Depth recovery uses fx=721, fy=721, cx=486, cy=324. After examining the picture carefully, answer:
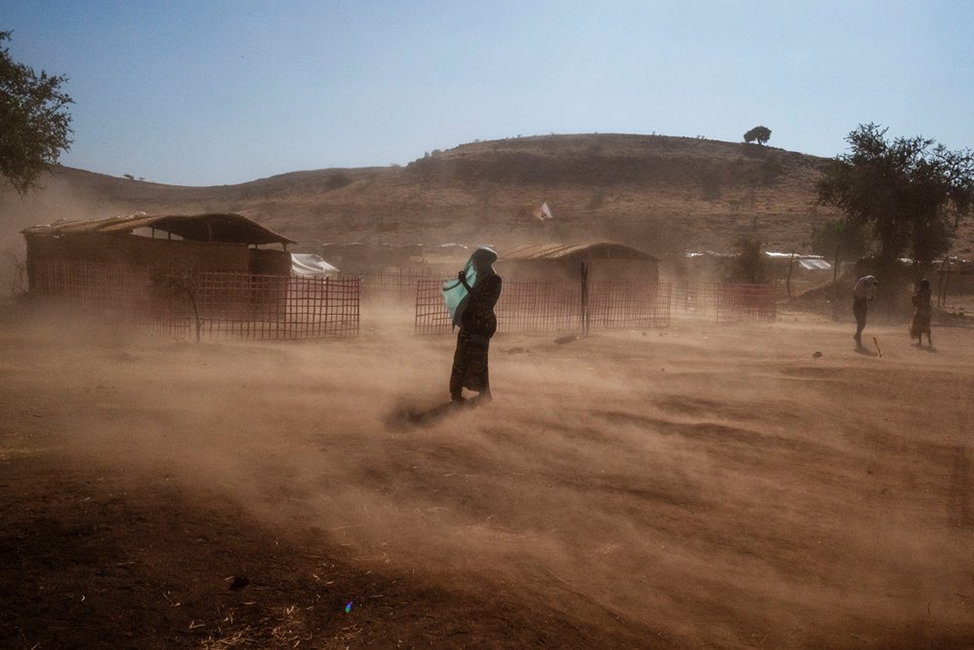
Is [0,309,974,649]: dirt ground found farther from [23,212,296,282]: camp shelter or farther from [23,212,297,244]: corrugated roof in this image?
[23,212,297,244]: corrugated roof

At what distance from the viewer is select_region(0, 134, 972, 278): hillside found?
5631 centimetres

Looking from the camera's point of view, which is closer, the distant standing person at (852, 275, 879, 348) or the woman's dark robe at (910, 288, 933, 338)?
the distant standing person at (852, 275, 879, 348)

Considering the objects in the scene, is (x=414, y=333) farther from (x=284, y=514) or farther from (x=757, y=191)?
(x=757, y=191)

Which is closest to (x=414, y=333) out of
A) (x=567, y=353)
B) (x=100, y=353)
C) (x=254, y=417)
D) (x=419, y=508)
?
(x=567, y=353)

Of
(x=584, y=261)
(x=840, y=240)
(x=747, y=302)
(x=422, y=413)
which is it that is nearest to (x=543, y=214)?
(x=840, y=240)

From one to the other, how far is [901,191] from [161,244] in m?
32.1

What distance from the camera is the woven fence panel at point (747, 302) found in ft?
93.2

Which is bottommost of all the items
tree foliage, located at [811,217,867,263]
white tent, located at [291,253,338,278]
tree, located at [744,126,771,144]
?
white tent, located at [291,253,338,278]

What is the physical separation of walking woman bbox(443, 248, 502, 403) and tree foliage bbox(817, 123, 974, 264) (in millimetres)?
31746

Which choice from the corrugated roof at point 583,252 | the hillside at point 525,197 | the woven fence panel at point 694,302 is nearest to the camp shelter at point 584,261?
the corrugated roof at point 583,252

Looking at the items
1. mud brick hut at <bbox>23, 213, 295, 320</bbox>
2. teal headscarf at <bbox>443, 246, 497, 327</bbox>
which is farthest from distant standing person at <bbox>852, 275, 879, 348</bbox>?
mud brick hut at <bbox>23, 213, 295, 320</bbox>

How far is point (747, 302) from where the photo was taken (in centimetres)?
2853

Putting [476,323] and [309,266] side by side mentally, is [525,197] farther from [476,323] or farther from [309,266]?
[476,323]

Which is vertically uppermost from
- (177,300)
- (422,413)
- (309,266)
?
(309,266)
